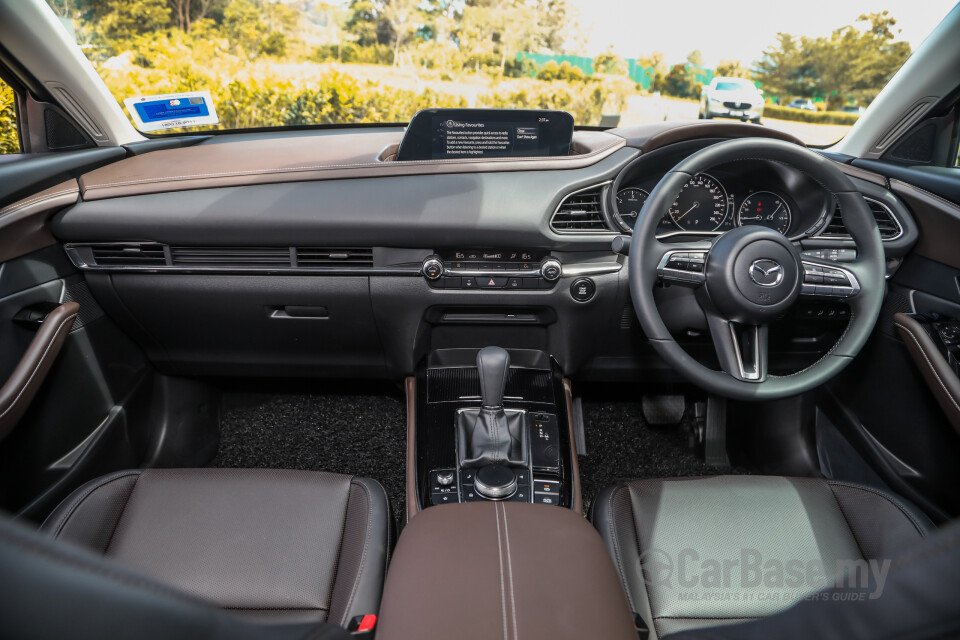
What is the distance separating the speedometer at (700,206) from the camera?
1972mm

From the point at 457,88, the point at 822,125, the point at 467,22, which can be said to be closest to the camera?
the point at 822,125

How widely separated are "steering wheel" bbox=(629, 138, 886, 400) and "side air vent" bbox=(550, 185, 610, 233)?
0.38 meters

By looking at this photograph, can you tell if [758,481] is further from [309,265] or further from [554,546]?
[309,265]

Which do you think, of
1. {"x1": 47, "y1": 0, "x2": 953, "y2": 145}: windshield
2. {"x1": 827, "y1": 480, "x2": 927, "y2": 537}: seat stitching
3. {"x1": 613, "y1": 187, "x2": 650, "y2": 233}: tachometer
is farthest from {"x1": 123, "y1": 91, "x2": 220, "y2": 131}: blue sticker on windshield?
{"x1": 827, "y1": 480, "x2": 927, "y2": 537}: seat stitching

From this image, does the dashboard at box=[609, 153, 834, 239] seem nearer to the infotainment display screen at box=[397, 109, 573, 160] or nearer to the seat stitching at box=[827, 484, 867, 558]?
the infotainment display screen at box=[397, 109, 573, 160]

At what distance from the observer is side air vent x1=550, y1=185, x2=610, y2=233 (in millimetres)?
1956

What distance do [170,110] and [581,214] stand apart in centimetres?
153

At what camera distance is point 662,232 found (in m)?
2.00

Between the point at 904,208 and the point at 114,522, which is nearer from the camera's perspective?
the point at 114,522

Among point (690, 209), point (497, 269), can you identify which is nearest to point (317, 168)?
point (497, 269)

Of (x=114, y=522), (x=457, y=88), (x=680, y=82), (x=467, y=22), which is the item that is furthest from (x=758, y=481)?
(x=467, y=22)

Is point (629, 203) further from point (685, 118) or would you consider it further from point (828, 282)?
point (828, 282)

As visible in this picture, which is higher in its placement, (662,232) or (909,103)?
(909,103)

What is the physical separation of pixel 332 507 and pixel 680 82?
2938mm
